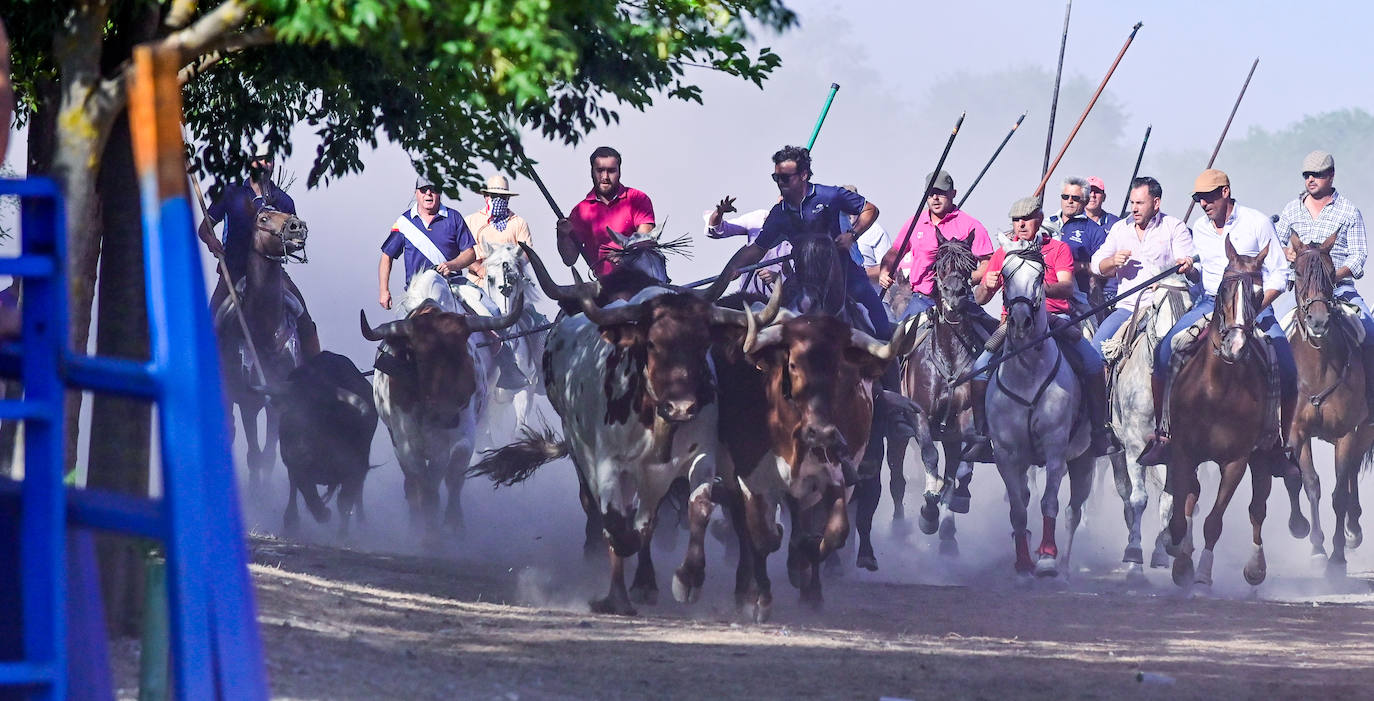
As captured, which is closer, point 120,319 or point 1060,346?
point 120,319

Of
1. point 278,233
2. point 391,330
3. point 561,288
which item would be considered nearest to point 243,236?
point 278,233

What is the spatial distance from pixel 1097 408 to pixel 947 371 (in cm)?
136

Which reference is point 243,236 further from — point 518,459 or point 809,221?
point 809,221

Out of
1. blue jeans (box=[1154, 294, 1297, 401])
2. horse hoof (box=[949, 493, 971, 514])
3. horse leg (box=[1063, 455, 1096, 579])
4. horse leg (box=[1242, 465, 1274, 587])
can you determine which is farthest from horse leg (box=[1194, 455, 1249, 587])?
horse hoof (box=[949, 493, 971, 514])

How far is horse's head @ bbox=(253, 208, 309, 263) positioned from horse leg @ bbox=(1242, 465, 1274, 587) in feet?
25.0

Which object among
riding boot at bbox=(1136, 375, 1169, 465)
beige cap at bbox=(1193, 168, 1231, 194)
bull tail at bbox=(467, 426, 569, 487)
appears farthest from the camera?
beige cap at bbox=(1193, 168, 1231, 194)

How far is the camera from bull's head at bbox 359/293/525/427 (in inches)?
572

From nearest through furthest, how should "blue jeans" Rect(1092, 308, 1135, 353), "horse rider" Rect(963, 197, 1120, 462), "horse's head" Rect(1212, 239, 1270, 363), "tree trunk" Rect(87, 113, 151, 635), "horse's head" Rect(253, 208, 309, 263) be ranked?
"tree trunk" Rect(87, 113, 151, 635)
"horse's head" Rect(1212, 239, 1270, 363)
"horse rider" Rect(963, 197, 1120, 462)
"horse's head" Rect(253, 208, 309, 263)
"blue jeans" Rect(1092, 308, 1135, 353)

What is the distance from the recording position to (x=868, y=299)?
13.9 metres

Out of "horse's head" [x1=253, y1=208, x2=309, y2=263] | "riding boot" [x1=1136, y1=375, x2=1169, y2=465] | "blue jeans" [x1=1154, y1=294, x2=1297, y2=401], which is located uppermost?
"horse's head" [x1=253, y1=208, x2=309, y2=263]

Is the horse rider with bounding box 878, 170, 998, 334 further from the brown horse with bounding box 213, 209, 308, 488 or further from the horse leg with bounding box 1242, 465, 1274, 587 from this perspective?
the brown horse with bounding box 213, 209, 308, 488

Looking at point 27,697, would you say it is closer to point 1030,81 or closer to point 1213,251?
point 1213,251

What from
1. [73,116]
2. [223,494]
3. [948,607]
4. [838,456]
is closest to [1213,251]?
[948,607]

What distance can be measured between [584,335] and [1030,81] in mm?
82313
